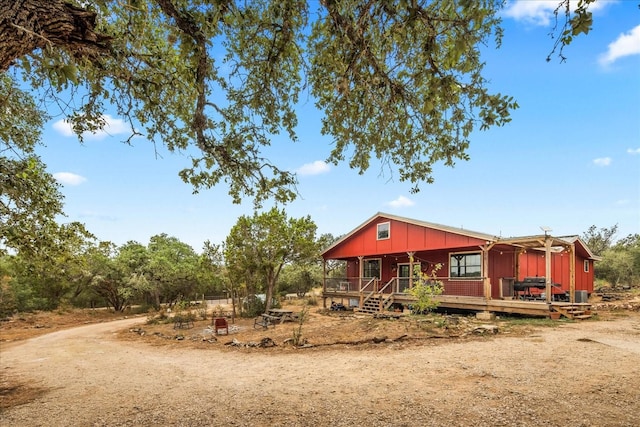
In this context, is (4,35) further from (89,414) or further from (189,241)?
(189,241)

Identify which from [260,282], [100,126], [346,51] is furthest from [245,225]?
[346,51]

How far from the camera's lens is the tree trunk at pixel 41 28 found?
2709mm

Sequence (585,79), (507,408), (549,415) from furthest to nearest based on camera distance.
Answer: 1. (585,79)
2. (507,408)
3. (549,415)

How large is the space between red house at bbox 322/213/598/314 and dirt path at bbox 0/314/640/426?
5656mm

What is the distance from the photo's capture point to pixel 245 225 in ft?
67.5

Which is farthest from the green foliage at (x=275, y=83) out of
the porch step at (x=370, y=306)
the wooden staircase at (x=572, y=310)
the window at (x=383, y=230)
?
the window at (x=383, y=230)

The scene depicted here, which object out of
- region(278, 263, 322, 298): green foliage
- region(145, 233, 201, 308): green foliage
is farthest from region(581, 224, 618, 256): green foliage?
region(145, 233, 201, 308): green foliage

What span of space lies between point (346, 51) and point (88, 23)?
3075mm

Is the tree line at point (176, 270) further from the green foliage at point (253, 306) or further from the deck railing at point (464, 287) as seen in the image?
the deck railing at point (464, 287)

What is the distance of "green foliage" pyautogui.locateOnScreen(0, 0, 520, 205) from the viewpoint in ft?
14.0

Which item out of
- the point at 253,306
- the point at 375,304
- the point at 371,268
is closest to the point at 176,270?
the point at 253,306

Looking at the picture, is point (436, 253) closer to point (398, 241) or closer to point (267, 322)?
point (398, 241)

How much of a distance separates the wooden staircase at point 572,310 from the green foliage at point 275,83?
12.5 metres

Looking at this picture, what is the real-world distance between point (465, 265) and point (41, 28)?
66.2 feet
